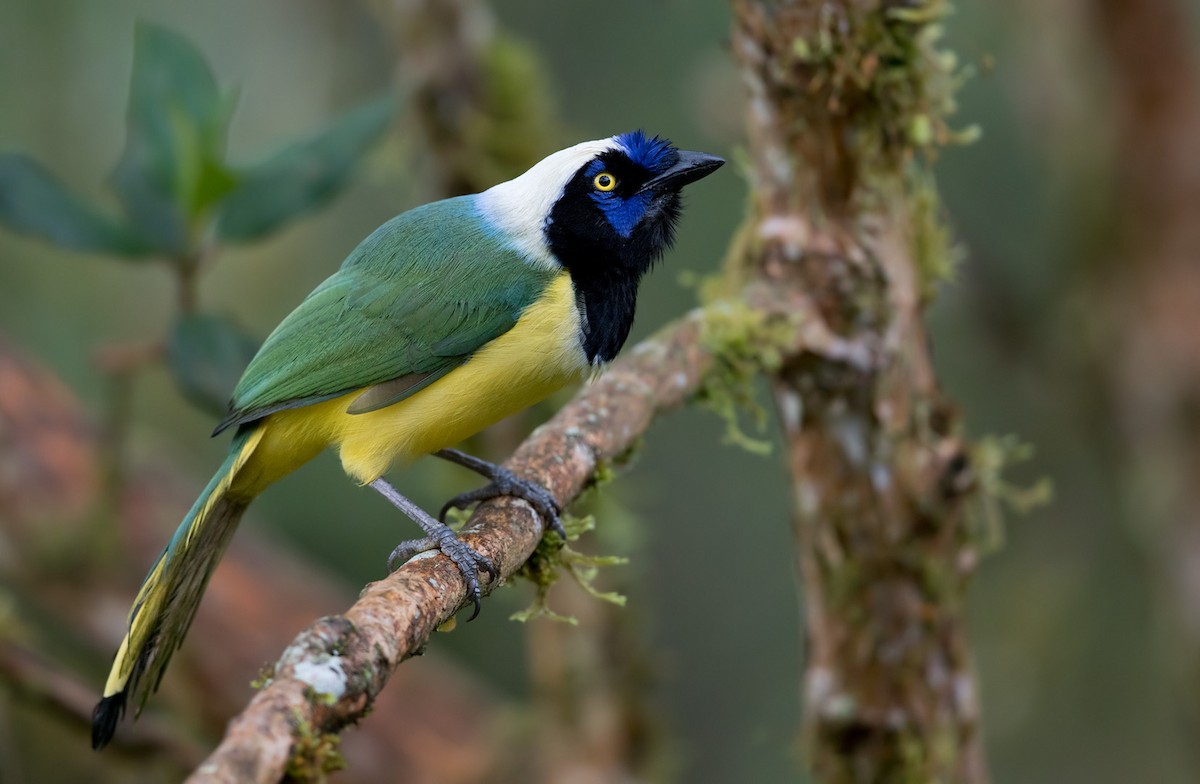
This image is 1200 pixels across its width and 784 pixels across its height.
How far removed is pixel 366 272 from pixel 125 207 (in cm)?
109

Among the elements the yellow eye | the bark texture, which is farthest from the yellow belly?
the bark texture

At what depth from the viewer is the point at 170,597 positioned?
2801 mm

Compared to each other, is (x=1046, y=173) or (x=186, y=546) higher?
(x=1046, y=173)

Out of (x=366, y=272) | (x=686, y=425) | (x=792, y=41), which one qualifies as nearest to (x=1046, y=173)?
(x=686, y=425)

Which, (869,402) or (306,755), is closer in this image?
(306,755)

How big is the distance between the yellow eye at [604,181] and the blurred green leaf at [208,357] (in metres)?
1.19

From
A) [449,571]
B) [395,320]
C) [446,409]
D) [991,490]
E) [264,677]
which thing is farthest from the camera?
[991,490]

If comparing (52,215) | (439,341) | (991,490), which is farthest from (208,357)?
(991,490)

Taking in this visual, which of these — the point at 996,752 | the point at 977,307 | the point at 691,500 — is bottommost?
the point at 996,752

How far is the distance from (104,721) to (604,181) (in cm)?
175

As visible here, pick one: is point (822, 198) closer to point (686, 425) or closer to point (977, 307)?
point (977, 307)

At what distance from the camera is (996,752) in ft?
23.7

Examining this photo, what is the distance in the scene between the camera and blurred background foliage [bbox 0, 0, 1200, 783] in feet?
12.5

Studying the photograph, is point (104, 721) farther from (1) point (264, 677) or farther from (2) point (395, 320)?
(2) point (395, 320)
